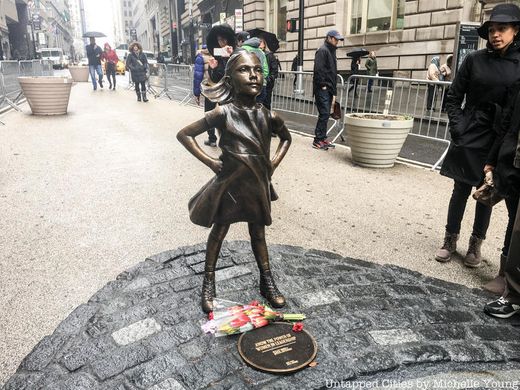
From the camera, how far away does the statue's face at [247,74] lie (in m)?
2.43

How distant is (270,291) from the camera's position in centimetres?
289

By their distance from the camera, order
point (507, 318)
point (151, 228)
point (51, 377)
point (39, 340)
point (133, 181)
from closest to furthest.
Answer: point (51, 377)
point (39, 340)
point (507, 318)
point (151, 228)
point (133, 181)

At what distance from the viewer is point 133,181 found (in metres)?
6.04

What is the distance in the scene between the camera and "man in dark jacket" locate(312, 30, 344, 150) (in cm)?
759

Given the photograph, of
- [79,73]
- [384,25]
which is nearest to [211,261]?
[384,25]

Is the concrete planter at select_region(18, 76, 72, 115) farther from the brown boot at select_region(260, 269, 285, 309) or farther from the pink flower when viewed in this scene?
the pink flower

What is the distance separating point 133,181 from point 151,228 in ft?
5.94

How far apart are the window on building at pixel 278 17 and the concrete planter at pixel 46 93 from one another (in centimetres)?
1288

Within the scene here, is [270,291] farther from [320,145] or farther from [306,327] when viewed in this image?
[320,145]

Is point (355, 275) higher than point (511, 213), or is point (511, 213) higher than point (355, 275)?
point (511, 213)

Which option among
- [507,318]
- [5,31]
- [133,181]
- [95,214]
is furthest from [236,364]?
[5,31]

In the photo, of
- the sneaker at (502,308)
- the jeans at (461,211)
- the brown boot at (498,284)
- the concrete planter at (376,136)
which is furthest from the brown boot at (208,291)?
the concrete planter at (376,136)

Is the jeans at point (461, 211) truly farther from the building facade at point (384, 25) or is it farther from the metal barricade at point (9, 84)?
the metal barricade at point (9, 84)

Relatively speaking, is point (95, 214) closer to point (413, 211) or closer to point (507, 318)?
point (413, 211)
